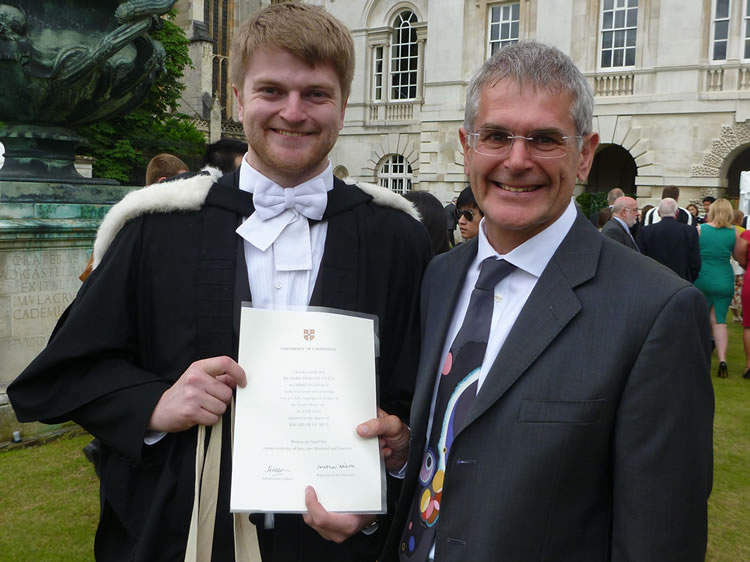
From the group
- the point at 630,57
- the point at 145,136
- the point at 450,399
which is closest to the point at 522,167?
the point at 450,399

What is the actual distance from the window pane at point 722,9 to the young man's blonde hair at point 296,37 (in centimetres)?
2208

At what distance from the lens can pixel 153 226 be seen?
220 cm

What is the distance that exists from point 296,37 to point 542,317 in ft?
3.33

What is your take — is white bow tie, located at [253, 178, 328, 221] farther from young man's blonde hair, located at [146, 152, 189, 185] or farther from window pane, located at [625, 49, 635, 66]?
window pane, located at [625, 49, 635, 66]

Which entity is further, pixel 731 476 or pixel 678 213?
pixel 678 213

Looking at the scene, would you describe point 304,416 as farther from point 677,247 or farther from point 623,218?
point 677,247

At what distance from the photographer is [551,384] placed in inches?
69.3

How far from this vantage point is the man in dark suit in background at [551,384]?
1698 millimetres

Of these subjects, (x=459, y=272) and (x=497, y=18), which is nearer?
(x=459, y=272)

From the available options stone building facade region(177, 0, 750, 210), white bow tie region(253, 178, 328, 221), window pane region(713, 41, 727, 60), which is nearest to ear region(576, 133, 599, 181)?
white bow tie region(253, 178, 328, 221)

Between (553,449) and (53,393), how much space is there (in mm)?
1377

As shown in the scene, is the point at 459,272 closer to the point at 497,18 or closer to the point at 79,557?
the point at 79,557

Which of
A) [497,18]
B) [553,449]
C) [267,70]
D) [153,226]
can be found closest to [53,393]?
[153,226]

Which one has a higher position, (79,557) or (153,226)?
(153,226)
